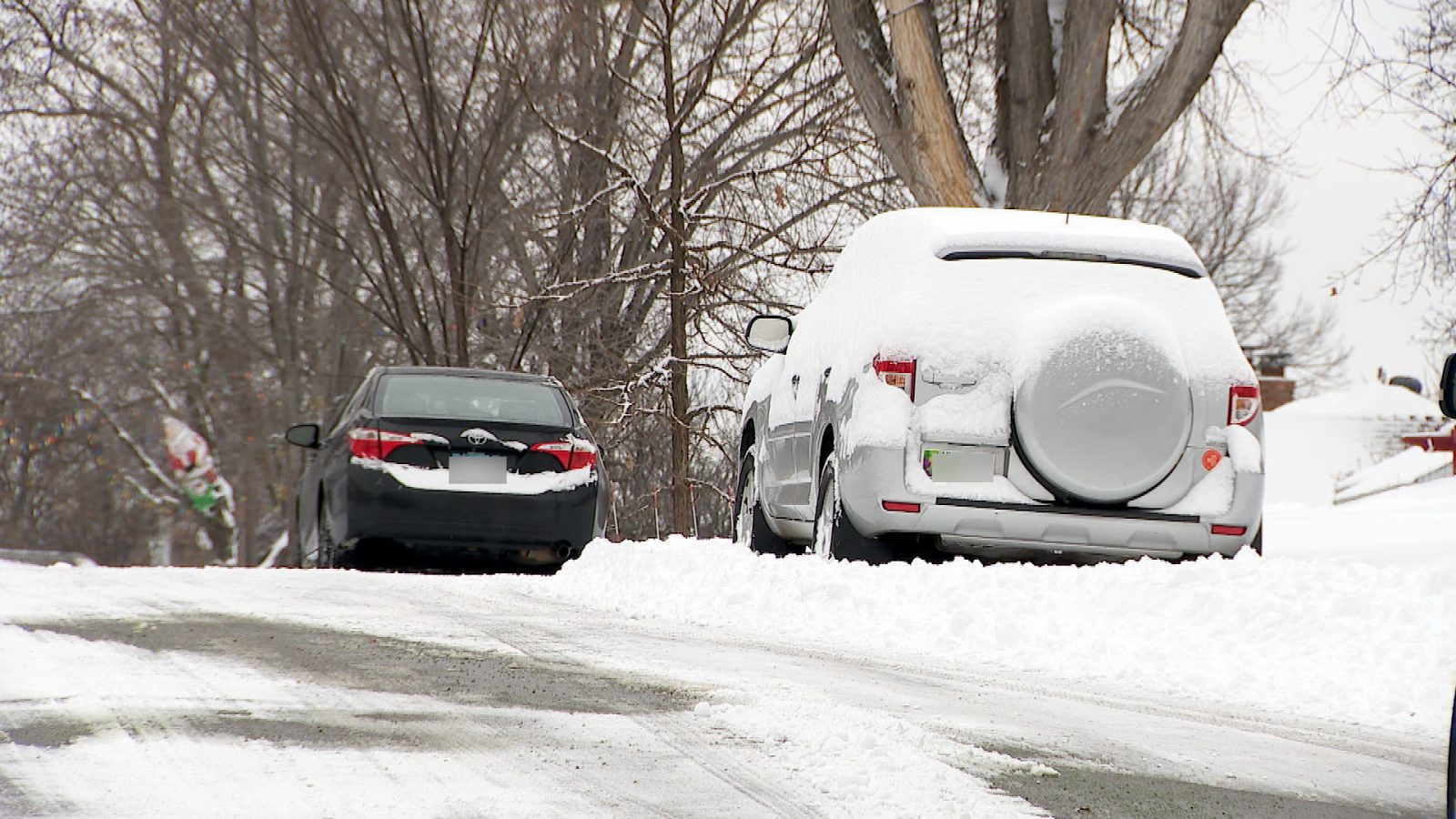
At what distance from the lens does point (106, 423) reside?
3728cm

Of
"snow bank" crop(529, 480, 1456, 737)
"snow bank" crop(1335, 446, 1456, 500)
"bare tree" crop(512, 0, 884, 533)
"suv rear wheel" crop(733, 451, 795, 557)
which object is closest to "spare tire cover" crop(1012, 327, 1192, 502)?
"snow bank" crop(529, 480, 1456, 737)

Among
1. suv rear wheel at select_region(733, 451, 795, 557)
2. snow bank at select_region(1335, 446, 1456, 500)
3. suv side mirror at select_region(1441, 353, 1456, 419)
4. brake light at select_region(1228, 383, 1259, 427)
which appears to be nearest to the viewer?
suv side mirror at select_region(1441, 353, 1456, 419)

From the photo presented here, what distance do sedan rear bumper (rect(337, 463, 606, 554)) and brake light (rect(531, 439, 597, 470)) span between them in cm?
17

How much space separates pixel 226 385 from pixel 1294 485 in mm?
36423

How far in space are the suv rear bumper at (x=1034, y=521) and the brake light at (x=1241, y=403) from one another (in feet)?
0.91

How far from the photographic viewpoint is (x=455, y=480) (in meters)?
11.2

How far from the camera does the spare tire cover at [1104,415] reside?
820 cm

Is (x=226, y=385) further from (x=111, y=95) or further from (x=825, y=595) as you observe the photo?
(x=825, y=595)

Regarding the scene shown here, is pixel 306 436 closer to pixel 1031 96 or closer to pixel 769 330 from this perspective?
pixel 769 330

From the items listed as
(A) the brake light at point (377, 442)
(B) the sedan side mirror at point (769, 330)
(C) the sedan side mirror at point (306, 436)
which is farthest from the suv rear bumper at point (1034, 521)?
(C) the sedan side mirror at point (306, 436)

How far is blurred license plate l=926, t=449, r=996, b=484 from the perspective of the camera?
8.39 metres

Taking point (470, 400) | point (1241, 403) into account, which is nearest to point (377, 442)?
point (470, 400)

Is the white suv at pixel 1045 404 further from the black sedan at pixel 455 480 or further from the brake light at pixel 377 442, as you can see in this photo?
the brake light at pixel 377 442

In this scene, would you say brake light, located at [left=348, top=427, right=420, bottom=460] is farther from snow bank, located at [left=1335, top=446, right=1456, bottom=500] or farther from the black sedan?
snow bank, located at [left=1335, top=446, right=1456, bottom=500]
